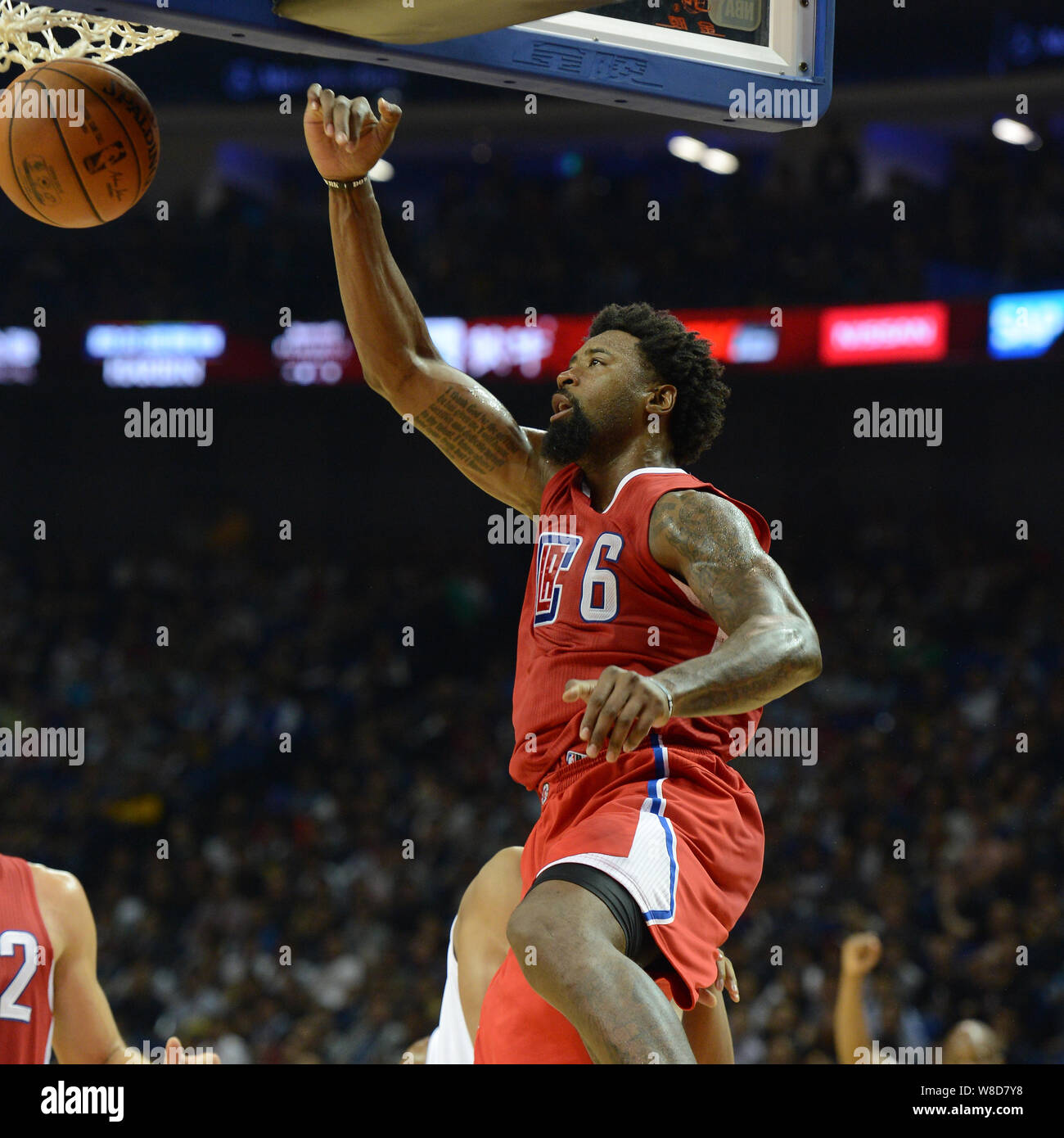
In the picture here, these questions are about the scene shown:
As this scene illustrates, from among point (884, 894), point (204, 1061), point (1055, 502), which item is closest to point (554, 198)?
point (1055, 502)

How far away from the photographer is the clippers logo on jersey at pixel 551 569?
10.5 ft

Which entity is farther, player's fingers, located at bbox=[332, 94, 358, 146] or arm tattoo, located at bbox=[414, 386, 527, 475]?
arm tattoo, located at bbox=[414, 386, 527, 475]

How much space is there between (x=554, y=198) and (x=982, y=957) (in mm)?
7360

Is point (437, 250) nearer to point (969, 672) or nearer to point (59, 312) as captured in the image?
point (59, 312)

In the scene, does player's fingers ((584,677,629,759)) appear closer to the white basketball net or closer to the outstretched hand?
the outstretched hand

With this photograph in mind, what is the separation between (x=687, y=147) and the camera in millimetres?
13023

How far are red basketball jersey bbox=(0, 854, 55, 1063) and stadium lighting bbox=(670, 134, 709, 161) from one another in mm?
10623

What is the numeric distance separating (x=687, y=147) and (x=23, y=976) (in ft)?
35.8

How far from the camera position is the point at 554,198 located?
12562 millimetres

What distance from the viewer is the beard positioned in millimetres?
3357
